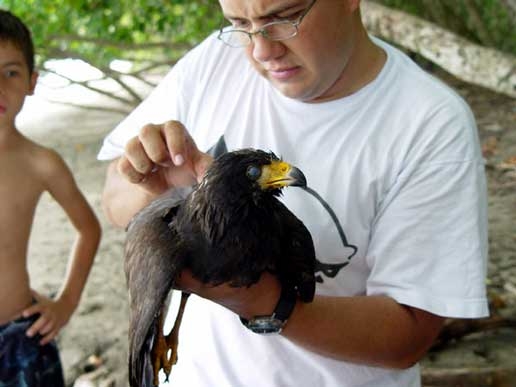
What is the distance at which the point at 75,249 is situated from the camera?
3363 mm

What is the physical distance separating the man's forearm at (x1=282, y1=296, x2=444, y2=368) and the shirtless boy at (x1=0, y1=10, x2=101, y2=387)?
1.59 m

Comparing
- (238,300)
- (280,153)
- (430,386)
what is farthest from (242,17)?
(430,386)

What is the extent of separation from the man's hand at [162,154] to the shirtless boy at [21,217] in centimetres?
124

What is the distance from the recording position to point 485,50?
518cm

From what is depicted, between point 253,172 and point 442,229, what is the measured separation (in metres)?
0.63

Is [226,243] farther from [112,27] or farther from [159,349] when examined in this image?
[112,27]

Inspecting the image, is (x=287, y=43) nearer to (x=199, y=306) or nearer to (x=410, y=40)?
(x=199, y=306)

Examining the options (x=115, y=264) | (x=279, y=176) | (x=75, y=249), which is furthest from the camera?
(x=115, y=264)

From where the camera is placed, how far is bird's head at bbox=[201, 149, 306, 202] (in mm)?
1840

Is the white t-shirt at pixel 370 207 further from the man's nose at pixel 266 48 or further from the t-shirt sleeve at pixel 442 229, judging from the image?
the man's nose at pixel 266 48

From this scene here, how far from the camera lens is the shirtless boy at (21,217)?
9.81 feet

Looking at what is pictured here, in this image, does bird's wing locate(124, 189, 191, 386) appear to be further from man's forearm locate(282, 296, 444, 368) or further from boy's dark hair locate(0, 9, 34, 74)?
boy's dark hair locate(0, 9, 34, 74)

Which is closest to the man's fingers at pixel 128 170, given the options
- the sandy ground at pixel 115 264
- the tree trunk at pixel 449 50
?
the sandy ground at pixel 115 264

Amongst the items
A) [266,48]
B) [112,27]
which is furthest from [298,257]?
[112,27]
